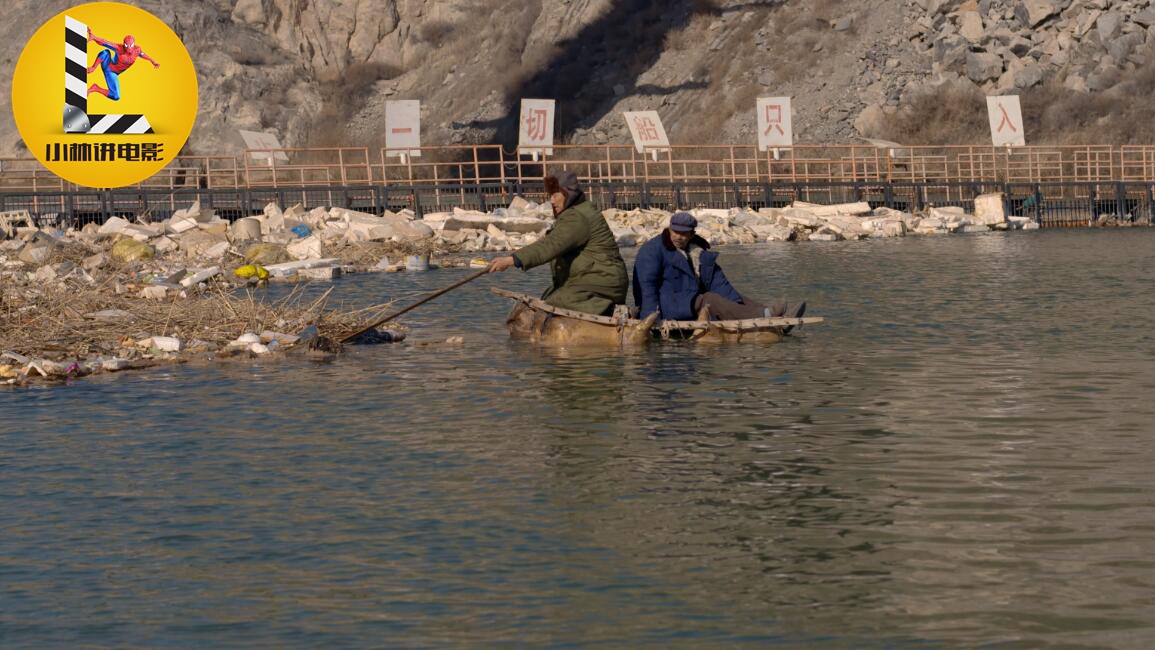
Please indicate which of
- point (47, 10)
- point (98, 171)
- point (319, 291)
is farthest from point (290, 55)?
point (319, 291)

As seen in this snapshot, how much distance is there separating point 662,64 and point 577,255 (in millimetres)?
60856

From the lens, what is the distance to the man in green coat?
15.2 m

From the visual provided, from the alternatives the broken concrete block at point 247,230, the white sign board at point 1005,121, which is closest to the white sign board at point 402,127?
the broken concrete block at point 247,230

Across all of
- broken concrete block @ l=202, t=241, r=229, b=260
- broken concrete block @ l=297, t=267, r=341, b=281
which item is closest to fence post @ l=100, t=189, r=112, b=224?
broken concrete block @ l=202, t=241, r=229, b=260

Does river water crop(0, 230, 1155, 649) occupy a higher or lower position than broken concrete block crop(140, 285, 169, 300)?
lower

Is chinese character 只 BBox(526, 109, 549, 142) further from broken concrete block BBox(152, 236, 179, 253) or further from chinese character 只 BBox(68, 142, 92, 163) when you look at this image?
broken concrete block BBox(152, 236, 179, 253)

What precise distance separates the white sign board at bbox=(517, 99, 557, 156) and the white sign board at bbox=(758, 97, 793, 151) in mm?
6346

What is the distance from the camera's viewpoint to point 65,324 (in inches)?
630

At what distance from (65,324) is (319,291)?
928 cm

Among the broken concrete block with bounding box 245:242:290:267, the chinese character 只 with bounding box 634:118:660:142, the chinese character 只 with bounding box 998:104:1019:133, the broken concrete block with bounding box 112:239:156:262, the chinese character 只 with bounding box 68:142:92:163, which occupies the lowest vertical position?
the broken concrete block with bounding box 245:242:290:267

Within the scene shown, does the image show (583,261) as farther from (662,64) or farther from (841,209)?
(662,64)

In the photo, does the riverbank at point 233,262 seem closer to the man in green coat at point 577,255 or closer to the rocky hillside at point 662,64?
the man in green coat at point 577,255

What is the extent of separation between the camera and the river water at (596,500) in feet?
21.8

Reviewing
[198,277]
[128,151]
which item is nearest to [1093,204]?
[128,151]
